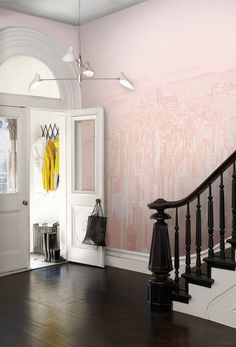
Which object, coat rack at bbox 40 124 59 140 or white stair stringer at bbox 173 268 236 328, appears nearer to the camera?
white stair stringer at bbox 173 268 236 328

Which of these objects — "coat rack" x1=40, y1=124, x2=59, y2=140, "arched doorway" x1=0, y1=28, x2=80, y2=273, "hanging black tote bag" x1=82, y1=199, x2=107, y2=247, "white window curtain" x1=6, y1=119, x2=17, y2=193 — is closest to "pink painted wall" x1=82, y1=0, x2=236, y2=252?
"hanging black tote bag" x1=82, y1=199, x2=107, y2=247

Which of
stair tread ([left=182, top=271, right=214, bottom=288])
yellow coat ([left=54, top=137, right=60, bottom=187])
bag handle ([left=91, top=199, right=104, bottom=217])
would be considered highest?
yellow coat ([left=54, top=137, right=60, bottom=187])

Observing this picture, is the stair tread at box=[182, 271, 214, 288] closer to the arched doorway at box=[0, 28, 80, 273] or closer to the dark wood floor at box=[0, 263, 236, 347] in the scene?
the dark wood floor at box=[0, 263, 236, 347]

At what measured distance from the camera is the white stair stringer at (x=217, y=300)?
392 cm

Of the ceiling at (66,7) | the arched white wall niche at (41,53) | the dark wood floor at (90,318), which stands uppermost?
the ceiling at (66,7)

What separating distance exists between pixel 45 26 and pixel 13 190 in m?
2.31

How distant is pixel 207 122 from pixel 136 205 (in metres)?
1.52

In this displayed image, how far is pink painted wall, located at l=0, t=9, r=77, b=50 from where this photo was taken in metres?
5.85

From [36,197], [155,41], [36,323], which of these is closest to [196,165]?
[155,41]

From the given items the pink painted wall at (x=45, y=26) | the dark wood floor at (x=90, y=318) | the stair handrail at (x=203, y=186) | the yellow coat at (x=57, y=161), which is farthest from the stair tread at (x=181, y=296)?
the pink painted wall at (x=45, y=26)

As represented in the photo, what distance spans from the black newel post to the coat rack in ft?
10.3

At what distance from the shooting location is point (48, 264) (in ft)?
20.7

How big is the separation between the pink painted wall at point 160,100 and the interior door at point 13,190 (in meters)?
1.13

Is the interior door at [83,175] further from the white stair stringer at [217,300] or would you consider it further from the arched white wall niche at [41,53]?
the white stair stringer at [217,300]
